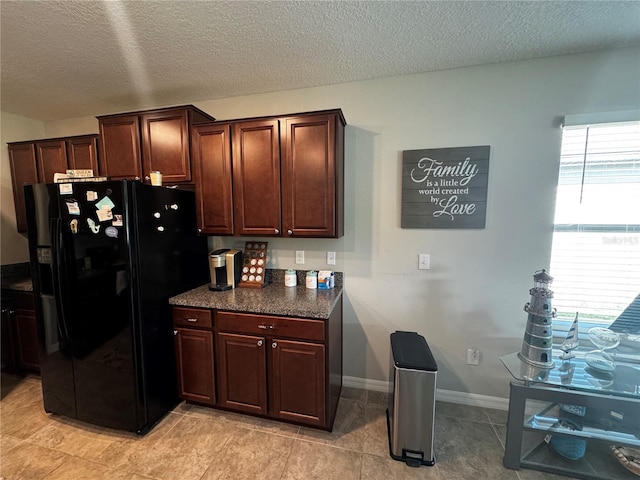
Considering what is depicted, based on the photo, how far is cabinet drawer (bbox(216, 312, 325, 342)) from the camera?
5.51 ft

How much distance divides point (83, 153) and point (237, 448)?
2.94m

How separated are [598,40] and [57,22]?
3.39m

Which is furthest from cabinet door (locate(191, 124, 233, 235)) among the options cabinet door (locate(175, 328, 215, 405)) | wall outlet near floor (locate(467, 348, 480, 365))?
wall outlet near floor (locate(467, 348, 480, 365))

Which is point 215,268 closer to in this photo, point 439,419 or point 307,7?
point 307,7

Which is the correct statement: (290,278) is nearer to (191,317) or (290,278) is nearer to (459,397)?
(191,317)

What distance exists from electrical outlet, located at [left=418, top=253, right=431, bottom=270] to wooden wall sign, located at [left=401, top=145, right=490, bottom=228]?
0.81 feet

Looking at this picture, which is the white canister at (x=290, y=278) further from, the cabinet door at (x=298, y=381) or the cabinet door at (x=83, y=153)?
the cabinet door at (x=83, y=153)

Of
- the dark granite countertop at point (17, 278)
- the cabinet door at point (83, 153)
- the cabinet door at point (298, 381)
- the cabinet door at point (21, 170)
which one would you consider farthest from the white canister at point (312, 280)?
the cabinet door at point (21, 170)

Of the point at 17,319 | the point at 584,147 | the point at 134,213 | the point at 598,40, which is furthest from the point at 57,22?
the point at 584,147

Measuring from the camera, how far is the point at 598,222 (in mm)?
1789

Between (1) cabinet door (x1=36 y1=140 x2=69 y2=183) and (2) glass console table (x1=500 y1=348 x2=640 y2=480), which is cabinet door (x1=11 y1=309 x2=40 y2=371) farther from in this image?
(2) glass console table (x1=500 y1=348 x2=640 y2=480)

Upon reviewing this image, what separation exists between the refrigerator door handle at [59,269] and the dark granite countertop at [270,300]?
696 millimetres

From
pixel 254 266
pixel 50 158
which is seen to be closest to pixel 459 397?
pixel 254 266

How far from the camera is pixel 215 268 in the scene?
2088 millimetres
